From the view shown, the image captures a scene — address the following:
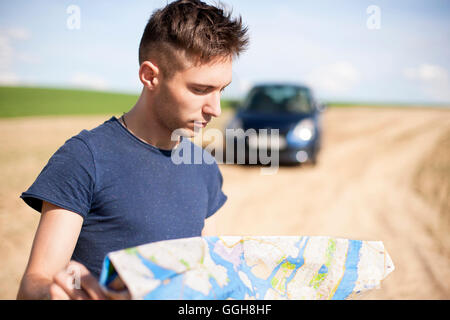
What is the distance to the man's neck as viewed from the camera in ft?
5.15

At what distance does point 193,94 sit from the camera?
5.01ft

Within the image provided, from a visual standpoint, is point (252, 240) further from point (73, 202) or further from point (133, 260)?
point (73, 202)

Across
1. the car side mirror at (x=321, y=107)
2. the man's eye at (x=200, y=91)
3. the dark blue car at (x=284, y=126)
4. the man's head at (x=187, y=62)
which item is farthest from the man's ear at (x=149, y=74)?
the car side mirror at (x=321, y=107)

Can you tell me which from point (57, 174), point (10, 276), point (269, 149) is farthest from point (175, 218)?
point (269, 149)

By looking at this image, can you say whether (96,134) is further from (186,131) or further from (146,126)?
(186,131)

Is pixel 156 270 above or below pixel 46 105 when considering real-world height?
below

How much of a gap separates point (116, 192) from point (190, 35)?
2.22 ft

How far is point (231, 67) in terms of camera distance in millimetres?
1580

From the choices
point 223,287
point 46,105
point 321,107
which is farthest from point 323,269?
point 46,105

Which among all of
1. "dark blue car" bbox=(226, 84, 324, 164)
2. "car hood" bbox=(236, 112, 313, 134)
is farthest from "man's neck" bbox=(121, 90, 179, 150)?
"car hood" bbox=(236, 112, 313, 134)

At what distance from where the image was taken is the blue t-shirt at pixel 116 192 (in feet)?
4.12

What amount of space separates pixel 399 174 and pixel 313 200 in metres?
2.81

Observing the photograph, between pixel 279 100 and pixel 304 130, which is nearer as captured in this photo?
pixel 304 130

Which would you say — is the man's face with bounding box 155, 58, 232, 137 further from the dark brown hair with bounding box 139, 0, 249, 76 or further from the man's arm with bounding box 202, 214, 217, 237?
the man's arm with bounding box 202, 214, 217, 237
